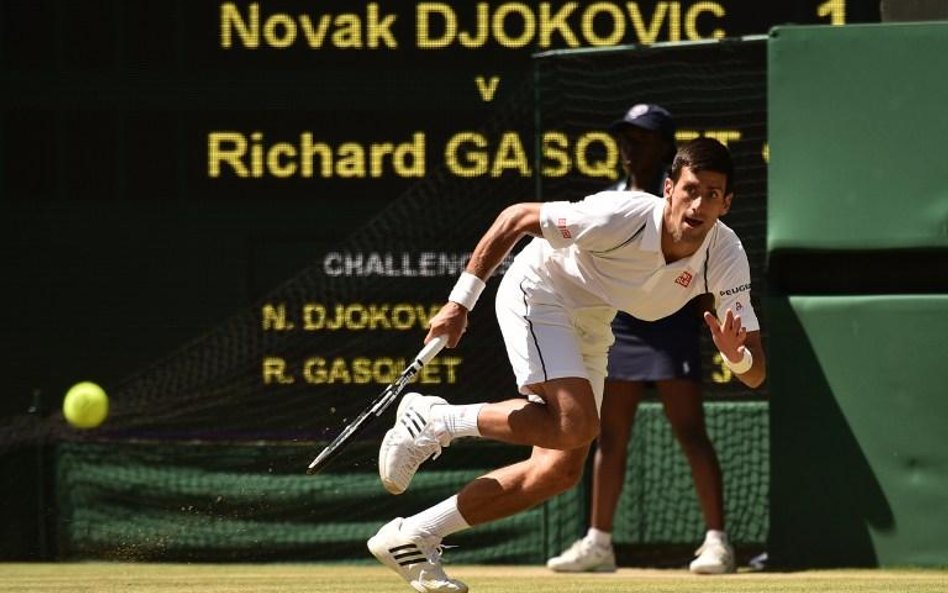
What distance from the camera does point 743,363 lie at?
5.77m

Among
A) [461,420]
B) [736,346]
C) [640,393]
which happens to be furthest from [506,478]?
[640,393]

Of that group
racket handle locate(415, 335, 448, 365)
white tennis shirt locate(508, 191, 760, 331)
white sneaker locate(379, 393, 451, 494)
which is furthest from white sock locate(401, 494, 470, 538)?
white tennis shirt locate(508, 191, 760, 331)

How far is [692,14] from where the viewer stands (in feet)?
28.7

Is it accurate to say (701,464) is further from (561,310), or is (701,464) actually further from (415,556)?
(415,556)

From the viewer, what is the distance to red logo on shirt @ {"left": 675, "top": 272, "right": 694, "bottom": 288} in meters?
6.00

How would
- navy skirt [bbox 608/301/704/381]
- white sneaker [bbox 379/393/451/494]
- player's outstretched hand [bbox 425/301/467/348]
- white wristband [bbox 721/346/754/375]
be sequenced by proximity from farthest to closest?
navy skirt [bbox 608/301/704/381]
white sneaker [bbox 379/393/451/494]
player's outstretched hand [bbox 425/301/467/348]
white wristband [bbox 721/346/754/375]

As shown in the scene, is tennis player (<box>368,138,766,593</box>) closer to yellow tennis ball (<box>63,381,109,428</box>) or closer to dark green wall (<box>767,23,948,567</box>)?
dark green wall (<box>767,23,948,567</box>)

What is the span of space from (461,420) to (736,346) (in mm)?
937

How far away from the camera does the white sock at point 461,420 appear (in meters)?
6.07

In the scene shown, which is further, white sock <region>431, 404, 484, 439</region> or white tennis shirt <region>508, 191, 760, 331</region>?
white sock <region>431, 404, 484, 439</region>

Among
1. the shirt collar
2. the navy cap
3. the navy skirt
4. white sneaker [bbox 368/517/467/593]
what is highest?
the navy cap

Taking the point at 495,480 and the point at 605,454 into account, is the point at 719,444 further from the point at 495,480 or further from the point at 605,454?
the point at 495,480

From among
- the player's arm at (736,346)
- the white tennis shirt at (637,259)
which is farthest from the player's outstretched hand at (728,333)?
the white tennis shirt at (637,259)

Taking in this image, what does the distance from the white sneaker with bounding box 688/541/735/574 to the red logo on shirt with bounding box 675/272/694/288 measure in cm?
183
